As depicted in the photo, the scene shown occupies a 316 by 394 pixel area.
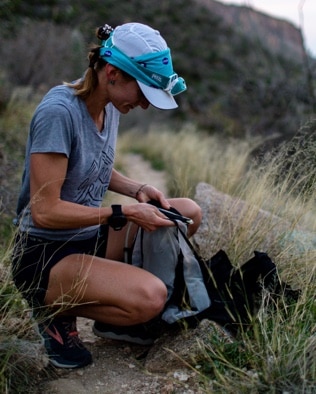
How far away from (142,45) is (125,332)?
4.36ft

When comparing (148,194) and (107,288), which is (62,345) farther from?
(148,194)

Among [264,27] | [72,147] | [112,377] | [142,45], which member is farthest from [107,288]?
[264,27]

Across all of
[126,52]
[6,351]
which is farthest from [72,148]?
[6,351]

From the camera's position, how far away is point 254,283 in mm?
2898

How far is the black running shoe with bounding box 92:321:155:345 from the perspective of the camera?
2900 mm

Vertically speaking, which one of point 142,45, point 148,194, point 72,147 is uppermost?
point 142,45

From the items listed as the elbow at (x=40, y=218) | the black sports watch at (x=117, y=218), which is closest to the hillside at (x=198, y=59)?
the black sports watch at (x=117, y=218)

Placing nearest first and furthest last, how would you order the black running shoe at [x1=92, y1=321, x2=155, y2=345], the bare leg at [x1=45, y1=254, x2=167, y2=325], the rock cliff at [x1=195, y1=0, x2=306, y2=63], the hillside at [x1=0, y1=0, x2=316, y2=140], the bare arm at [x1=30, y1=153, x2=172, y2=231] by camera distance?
the bare arm at [x1=30, y1=153, x2=172, y2=231] → the bare leg at [x1=45, y1=254, x2=167, y2=325] → the black running shoe at [x1=92, y1=321, x2=155, y2=345] → the hillside at [x1=0, y1=0, x2=316, y2=140] → the rock cliff at [x1=195, y1=0, x2=306, y2=63]

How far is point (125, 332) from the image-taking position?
9.51 ft

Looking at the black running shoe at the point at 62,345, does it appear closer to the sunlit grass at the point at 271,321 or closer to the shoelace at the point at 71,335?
the shoelace at the point at 71,335

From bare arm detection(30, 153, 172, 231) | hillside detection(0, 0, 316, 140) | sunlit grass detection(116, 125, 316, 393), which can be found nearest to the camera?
sunlit grass detection(116, 125, 316, 393)

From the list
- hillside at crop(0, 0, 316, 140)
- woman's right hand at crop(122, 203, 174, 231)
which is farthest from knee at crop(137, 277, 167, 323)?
hillside at crop(0, 0, 316, 140)

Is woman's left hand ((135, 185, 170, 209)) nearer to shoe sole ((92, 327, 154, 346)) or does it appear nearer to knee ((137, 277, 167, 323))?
knee ((137, 277, 167, 323))

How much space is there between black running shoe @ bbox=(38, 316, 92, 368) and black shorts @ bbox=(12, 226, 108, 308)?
11 centimetres
